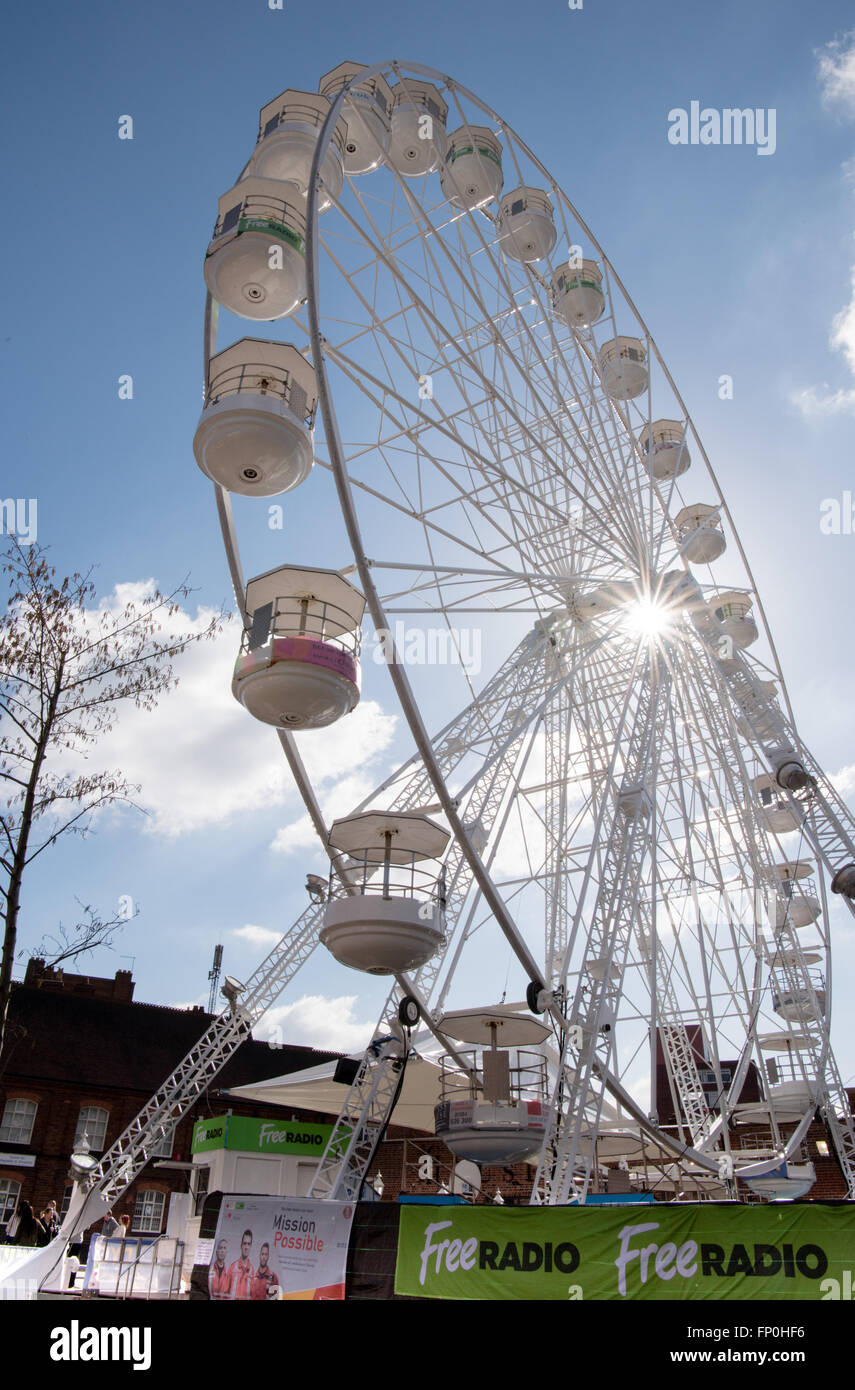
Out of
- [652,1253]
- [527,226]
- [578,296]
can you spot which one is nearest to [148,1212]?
[652,1253]

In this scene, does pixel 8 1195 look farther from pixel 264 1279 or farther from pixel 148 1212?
pixel 264 1279

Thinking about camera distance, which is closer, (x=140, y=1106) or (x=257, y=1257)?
(x=257, y=1257)

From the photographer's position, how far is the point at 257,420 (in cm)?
1164

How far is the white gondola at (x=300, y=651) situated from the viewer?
1152 centimetres

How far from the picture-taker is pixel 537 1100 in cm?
1558

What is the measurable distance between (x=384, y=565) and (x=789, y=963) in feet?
61.5

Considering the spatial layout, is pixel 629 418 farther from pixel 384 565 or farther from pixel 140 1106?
pixel 140 1106

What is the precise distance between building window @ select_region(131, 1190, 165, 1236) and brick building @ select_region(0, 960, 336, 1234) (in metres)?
0.03

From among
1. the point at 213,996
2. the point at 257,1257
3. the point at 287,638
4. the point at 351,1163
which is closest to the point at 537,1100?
the point at 351,1163

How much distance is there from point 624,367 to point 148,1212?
28922 millimetres

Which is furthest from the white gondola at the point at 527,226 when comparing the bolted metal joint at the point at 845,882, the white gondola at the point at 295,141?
the bolted metal joint at the point at 845,882

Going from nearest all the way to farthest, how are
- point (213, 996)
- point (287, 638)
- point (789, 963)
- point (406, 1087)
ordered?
point (287, 638) → point (406, 1087) → point (789, 963) → point (213, 996)

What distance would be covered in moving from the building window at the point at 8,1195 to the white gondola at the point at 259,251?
27475 mm

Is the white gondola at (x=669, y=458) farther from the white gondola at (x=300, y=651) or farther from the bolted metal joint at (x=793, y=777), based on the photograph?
the white gondola at (x=300, y=651)
